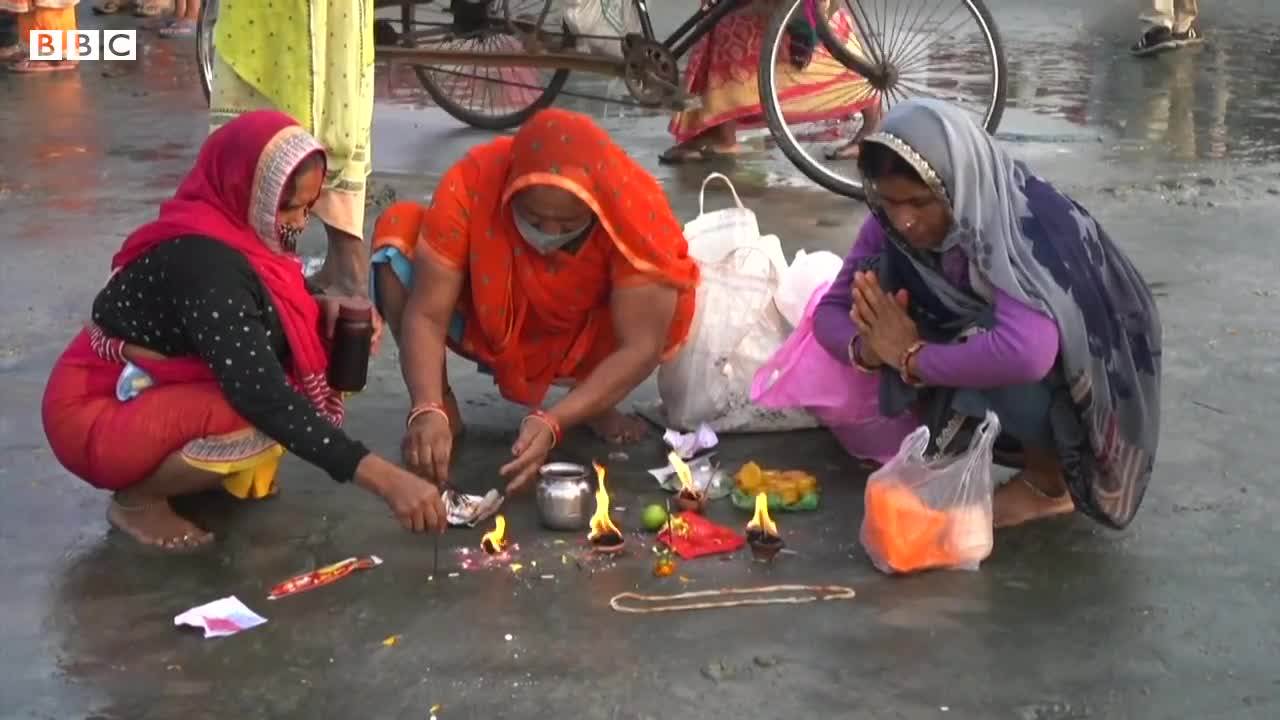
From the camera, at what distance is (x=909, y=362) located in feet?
10.8

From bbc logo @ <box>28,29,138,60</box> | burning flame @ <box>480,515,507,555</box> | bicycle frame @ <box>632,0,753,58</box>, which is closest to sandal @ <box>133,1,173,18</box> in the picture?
bbc logo @ <box>28,29,138,60</box>

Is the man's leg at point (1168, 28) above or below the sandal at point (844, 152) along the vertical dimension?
above

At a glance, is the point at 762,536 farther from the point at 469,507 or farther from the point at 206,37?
the point at 206,37

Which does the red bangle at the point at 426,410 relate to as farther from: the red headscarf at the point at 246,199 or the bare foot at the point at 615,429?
the bare foot at the point at 615,429

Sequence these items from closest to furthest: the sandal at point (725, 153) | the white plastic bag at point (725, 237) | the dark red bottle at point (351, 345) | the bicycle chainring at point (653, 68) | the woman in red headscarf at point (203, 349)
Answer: the woman in red headscarf at point (203, 349)
the dark red bottle at point (351, 345)
the white plastic bag at point (725, 237)
the bicycle chainring at point (653, 68)
the sandal at point (725, 153)

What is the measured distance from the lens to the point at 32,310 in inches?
190

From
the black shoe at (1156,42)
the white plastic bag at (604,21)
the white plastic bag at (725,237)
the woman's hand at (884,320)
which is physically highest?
the white plastic bag at (604,21)

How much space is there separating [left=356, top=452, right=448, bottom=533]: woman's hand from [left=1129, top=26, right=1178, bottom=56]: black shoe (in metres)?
8.57

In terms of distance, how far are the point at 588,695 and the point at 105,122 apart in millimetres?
6120

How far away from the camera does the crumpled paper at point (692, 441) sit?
3.85 m

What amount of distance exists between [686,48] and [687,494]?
3464mm

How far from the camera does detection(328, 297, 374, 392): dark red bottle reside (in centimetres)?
339

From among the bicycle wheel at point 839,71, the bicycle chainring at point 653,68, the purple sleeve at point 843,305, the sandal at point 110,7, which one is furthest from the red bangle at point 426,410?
the sandal at point 110,7

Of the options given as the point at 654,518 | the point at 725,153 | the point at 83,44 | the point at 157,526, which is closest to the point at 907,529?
the point at 654,518
